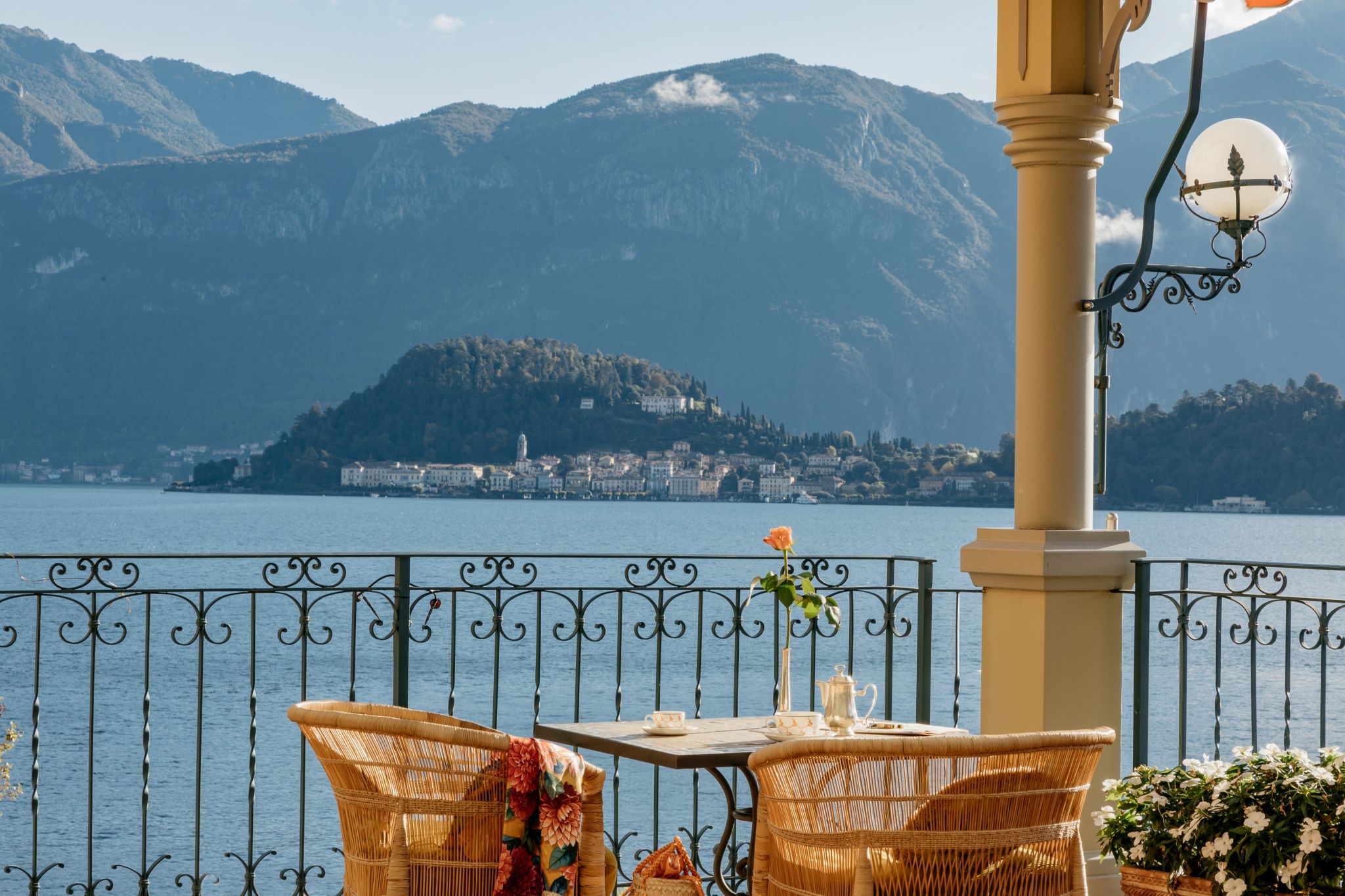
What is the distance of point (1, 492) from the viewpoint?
3317 inches

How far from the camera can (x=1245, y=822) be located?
9.02 ft

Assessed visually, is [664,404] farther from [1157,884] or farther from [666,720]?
[1157,884]

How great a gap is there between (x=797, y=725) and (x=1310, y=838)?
106 cm

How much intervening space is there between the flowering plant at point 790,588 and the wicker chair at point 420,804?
76 cm

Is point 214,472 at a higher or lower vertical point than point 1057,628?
lower

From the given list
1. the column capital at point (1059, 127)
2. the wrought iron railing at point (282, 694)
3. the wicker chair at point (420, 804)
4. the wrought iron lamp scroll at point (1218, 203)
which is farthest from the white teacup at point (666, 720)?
the wrought iron railing at point (282, 694)

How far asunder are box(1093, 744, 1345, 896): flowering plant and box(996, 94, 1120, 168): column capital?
5.22 ft

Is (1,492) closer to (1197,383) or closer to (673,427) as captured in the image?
(673,427)

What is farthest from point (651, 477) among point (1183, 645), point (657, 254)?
point (1183, 645)

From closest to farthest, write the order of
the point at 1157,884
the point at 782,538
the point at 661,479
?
1. the point at 1157,884
2. the point at 782,538
3. the point at 661,479

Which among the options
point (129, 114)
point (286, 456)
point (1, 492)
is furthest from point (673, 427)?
point (129, 114)

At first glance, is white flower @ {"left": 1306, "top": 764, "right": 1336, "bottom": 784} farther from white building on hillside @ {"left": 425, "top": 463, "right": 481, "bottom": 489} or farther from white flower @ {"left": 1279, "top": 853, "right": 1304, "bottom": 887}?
white building on hillside @ {"left": 425, "top": 463, "right": 481, "bottom": 489}

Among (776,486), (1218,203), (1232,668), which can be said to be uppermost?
(1218,203)

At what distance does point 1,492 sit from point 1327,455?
73.0 m
